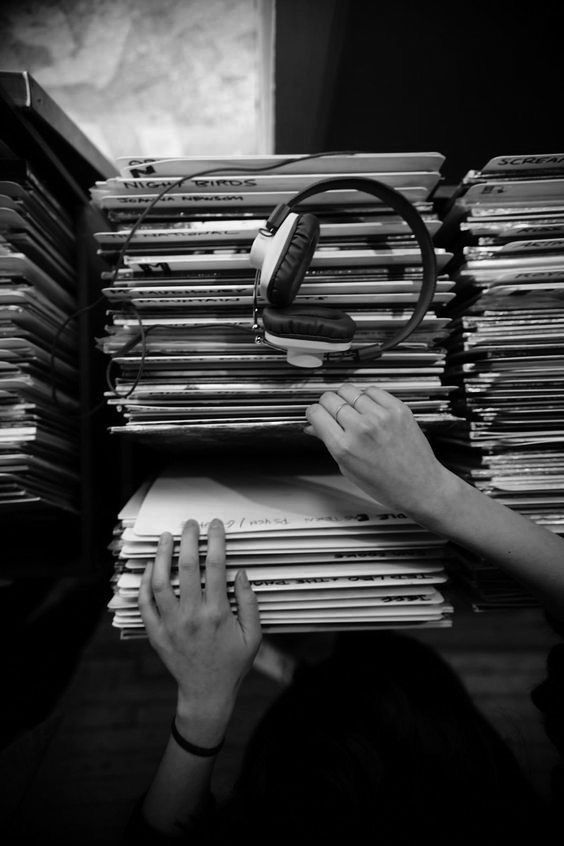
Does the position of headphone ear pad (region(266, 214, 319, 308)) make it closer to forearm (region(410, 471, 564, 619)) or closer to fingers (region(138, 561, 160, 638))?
forearm (region(410, 471, 564, 619))

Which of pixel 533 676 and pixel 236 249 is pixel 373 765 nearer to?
pixel 533 676

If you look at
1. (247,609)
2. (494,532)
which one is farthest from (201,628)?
(494,532)

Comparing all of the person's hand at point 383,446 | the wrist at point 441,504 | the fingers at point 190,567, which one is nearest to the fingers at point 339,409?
the person's hand at point 383,446

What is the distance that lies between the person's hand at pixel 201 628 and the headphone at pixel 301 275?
30cm

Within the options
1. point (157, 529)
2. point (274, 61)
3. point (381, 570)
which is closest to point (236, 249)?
point (157, 529)

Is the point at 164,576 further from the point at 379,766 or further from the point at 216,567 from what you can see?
the point at 379,766

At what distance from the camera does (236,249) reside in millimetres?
609

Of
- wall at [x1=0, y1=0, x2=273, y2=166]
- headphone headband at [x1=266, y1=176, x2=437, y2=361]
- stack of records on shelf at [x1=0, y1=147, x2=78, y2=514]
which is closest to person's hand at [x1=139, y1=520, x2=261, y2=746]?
stack of records on shelf at [x1=0, y1=147, x2=78, y2=514]

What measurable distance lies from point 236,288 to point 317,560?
1.42ft

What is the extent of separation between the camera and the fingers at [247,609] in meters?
0.64

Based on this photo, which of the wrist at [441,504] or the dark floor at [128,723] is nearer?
the wrist at [441,504]

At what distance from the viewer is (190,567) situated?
611mm

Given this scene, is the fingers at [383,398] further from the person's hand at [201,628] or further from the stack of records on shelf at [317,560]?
the person's hand at [201,628]

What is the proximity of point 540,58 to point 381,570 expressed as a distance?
1211 mm
